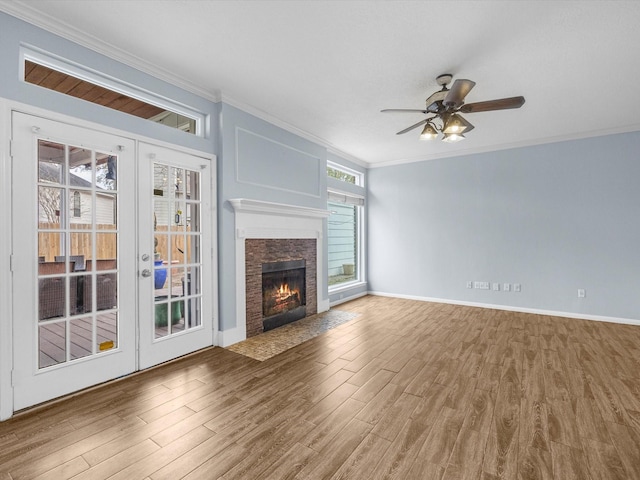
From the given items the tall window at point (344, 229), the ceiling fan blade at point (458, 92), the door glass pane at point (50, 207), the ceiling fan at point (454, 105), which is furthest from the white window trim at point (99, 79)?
the tall window at point (344, 229)

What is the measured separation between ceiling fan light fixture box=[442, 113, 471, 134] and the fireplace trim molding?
7.35ft

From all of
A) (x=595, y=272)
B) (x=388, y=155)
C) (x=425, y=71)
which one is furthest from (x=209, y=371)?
(x=595, y=272)

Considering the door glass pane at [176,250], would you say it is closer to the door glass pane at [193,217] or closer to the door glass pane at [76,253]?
the door glass pane at [193,217]

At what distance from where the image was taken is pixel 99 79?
8.95ft

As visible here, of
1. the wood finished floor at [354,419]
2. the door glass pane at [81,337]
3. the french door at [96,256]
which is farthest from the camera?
the door glass pane at [81,337]

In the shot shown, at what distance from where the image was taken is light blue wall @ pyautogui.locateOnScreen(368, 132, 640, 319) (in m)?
4.73

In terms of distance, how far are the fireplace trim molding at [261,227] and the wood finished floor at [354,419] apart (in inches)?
20.0

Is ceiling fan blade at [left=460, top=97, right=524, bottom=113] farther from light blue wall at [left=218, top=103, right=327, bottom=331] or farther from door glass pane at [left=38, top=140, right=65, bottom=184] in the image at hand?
door glass pane at [left=38, top=140, right=65, bottom=184]

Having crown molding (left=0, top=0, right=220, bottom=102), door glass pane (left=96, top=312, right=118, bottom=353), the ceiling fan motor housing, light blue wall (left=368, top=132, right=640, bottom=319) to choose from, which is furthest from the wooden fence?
light blue wall (left=368, top=132, right=640, bottom=319)

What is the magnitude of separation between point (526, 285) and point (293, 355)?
Answer: 4.40m

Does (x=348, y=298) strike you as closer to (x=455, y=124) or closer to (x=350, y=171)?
(x=350, y=171)

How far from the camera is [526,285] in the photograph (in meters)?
5.34

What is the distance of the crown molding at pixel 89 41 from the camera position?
224cm

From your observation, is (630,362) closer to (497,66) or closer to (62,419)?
(497,66)
